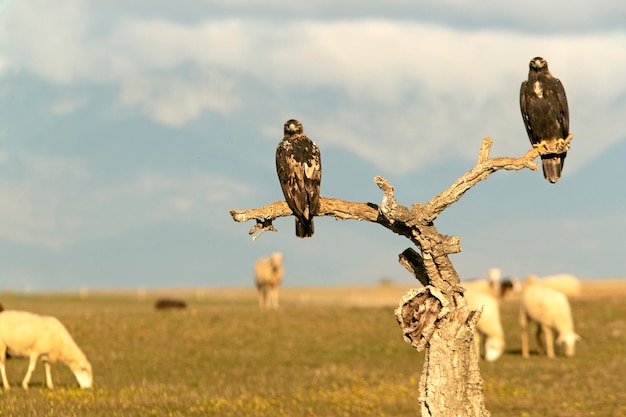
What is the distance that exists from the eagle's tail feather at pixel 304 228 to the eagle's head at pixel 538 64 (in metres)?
6.49

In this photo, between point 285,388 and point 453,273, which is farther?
point 285,388

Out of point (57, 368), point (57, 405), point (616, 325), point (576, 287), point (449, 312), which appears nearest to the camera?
point (449, 312)

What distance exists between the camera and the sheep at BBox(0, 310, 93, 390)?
25.4 m

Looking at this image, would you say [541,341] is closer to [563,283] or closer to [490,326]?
[490,326]

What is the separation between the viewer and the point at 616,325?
44.8m

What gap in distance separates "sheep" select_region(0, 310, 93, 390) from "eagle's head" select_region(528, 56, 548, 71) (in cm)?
1502

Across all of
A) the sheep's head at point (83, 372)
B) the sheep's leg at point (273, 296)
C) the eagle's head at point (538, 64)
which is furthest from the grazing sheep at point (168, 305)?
the eagle's head at point (538, 64)

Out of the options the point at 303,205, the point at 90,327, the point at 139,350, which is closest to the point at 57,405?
the point at 303,205

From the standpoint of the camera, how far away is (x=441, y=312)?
15062 millimetres

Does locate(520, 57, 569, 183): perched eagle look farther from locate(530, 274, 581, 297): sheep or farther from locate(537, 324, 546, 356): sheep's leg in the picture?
locate(530, 274, 581, 297): sheep

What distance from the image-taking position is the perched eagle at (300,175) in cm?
1592

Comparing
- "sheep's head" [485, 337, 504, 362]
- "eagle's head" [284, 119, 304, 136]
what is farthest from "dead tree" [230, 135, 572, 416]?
"sheep's head" [485, 337, 504, 362]

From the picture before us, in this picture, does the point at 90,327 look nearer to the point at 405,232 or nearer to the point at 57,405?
the point at 57,405

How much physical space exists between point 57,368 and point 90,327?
10.2 m
